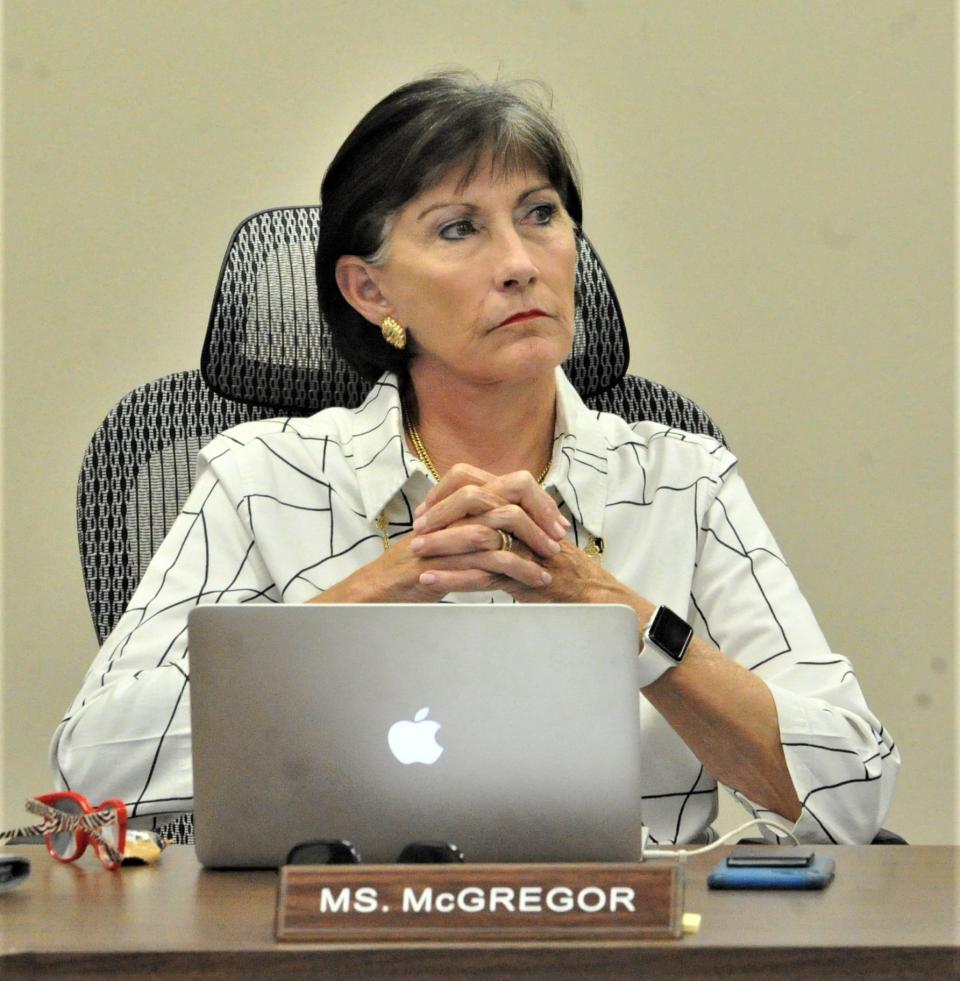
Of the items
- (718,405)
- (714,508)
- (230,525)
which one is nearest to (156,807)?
(230,525)

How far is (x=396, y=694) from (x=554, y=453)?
A: 837mm

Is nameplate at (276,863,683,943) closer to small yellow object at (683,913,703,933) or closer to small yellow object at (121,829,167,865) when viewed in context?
small yellow object at (683,913,703,933)

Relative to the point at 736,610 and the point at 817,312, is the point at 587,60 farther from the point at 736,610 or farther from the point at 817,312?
the point at 736,610

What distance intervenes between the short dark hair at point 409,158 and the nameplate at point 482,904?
3.47 ft

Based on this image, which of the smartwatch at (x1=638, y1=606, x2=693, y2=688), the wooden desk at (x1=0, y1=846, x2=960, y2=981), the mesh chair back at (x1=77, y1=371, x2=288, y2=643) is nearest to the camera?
the wooden desk at (x1=0, y1=846, x2=960, y2=981)

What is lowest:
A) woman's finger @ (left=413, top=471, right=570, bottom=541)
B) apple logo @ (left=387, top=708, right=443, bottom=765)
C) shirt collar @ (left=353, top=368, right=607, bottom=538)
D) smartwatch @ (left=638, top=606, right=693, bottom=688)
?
apple logo @ (left=387, top=708, right=443, bottom=765)

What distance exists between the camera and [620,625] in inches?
40.7

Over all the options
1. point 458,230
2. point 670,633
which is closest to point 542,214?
point 458,230

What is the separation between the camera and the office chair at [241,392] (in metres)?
1.84

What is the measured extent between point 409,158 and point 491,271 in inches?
6.8

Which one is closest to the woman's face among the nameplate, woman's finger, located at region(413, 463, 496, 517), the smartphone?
woman's finger, located at region(413, 463, 496, 517)

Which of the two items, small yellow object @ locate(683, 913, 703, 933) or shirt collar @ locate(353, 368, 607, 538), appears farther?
shirt collar @ locate(353, 368, 607, 538)

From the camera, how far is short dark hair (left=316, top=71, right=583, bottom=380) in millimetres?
1764

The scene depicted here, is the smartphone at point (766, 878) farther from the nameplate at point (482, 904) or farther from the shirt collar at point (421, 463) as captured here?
the shirt collar at point (421, 463)
